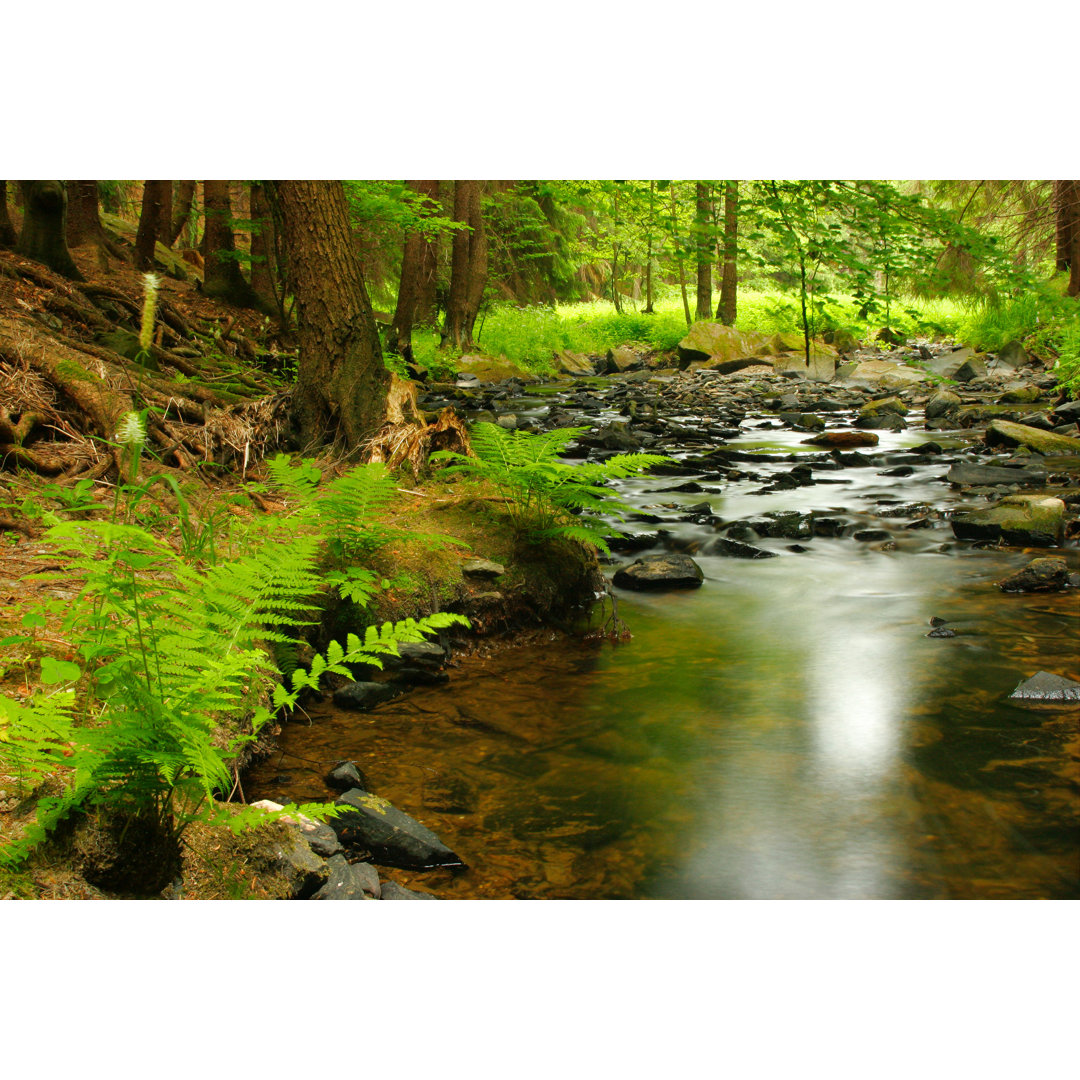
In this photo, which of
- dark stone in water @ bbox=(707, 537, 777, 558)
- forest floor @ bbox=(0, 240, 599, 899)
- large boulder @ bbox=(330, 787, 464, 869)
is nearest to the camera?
large boulder @ bbox=(330, 787, 464, 869)

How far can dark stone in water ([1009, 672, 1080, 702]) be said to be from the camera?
12.3 ft

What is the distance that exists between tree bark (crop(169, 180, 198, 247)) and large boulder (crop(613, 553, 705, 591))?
13.5 metres

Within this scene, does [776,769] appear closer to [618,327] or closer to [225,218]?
[225,218]

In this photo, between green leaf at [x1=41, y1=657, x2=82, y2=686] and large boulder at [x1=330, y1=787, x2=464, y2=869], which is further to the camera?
large boulder at [x1=330, y1=787, x2=464, y2=869]

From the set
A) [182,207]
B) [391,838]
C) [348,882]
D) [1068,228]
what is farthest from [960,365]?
[348,882]

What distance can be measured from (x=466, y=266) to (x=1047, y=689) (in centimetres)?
1541

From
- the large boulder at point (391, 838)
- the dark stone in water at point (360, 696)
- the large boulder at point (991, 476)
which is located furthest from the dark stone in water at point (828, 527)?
the large boulder at point (391, 838)

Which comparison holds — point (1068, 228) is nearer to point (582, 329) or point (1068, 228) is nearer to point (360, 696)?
point (360, 696)

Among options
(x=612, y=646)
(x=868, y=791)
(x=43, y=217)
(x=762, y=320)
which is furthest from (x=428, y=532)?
(x=762, y=320)

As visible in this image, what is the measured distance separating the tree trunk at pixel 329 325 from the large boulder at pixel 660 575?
7.09 feet

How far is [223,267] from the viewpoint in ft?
39.2

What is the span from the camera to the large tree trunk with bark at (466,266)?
16.3m

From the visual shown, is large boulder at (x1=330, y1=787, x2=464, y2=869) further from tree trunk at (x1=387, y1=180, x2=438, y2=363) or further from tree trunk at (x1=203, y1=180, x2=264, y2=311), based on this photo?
tree trunk at (x1=387, y1=180, x2=438, y2=363)

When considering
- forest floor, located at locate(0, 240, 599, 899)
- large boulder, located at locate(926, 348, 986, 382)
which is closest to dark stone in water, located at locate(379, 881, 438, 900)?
forest floor, located at locate(0, 240, 599, 899)
